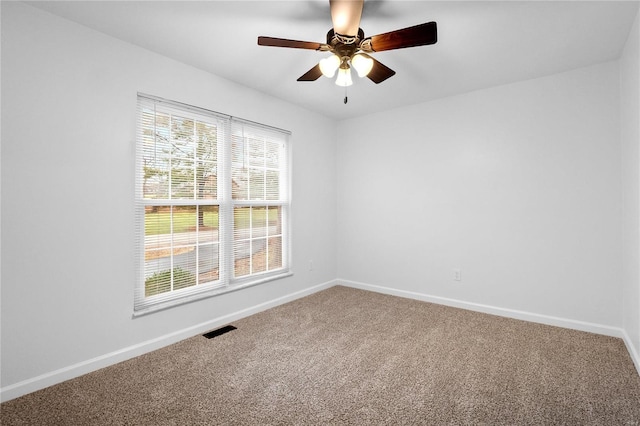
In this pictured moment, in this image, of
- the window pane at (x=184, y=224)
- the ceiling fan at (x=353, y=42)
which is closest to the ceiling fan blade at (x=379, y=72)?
the ceiling fan at (x=353, y=42)

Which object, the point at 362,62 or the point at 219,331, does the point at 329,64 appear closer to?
the point at 362,62

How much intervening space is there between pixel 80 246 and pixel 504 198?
13.1 feet

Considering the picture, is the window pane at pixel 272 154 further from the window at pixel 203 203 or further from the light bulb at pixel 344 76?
the light bulb at pixel 344 76

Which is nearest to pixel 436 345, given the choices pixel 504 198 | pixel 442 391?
pixel 442 391

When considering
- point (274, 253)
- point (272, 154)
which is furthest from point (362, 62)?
point (274, 253)

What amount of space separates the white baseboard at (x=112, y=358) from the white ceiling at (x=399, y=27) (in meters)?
2.49

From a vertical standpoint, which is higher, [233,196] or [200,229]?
[233,196]

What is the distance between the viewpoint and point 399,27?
2.27 metres

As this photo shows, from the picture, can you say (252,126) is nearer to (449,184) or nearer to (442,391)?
(449,184)

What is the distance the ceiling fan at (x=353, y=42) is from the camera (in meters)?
1.73

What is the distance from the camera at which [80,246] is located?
7.38 ft

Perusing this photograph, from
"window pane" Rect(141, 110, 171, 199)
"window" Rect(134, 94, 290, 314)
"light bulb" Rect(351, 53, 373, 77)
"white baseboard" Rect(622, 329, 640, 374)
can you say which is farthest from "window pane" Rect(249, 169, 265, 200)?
"white baseboard" Rect(622, 329, 640, 374)

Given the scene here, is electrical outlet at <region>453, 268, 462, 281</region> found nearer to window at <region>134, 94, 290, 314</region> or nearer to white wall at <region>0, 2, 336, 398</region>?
window at <region>134, 94, 290, 314</region>

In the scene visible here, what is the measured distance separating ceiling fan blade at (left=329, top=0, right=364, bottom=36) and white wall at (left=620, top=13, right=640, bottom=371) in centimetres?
202
